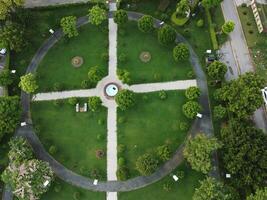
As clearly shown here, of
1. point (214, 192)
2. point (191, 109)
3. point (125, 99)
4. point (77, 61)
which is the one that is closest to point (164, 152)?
point (191, 109)

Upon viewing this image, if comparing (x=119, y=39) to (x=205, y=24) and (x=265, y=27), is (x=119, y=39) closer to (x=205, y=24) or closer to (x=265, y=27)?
(x=205, y=24)

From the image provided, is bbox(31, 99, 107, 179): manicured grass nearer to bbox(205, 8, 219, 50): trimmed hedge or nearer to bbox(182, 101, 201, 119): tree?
bbox(182, 101, 201, 119): tree

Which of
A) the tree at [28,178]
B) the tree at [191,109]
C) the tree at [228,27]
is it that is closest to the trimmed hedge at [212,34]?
the tree at [228,27]

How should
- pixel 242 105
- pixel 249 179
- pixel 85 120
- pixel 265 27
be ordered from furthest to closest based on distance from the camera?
pixel 265 27 < pixel 85 120 < pixel 242 105 < pixel 249 179

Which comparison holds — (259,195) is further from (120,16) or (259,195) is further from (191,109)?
(120,16)

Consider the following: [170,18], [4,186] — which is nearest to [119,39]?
[170,18]

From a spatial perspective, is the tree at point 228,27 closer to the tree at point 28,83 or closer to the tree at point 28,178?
the tree at point 28,83

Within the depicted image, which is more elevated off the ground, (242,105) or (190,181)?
(242,105)
